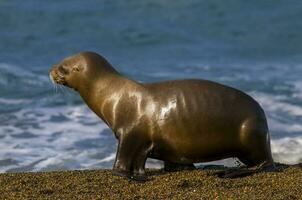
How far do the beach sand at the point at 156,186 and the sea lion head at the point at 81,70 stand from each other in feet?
2.56

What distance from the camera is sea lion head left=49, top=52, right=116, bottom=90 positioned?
8086mm

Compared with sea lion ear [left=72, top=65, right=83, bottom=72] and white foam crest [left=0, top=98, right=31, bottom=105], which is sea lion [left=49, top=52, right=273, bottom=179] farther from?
white foam crest [left=0, top=98, right=31, bottom=105]

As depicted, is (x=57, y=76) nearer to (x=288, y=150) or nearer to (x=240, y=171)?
(x=240, y=171)

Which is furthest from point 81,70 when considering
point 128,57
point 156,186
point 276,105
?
point 128,57

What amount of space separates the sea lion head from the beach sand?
0.78 meters

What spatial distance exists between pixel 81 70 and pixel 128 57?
32.8 feet

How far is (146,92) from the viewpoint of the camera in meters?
7.86

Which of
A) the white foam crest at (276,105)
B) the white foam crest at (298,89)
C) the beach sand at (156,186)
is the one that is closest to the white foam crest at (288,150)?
the white foam crest at (276,105)

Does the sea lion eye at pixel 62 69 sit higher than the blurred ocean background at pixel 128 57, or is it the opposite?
the sea lion eye at pixel 62 69

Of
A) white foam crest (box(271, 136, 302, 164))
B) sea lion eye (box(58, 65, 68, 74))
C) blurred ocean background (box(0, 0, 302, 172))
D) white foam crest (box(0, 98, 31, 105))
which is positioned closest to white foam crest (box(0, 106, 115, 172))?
blurred ocean background (box(0, 0, 302, 172))

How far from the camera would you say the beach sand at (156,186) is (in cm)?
696

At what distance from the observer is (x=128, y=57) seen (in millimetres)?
18094

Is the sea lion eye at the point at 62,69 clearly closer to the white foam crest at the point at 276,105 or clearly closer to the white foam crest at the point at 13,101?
the white foam crest at the point at 276,105

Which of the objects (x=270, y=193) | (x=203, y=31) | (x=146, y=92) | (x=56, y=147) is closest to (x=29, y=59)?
(x=203, y=31)
